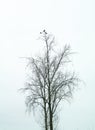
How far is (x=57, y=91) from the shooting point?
26828 mm

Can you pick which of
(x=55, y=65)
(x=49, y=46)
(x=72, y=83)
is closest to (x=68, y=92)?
(x=72, y=83)

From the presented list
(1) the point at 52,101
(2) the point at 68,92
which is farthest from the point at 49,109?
(2) the point at 68,92

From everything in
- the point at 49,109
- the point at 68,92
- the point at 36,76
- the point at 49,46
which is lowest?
the point at 49,109

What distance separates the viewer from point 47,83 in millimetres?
27031

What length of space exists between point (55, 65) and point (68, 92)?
2981mm

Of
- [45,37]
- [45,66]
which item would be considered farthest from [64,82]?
[45,37]

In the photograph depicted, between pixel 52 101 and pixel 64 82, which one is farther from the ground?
pixel 64 82

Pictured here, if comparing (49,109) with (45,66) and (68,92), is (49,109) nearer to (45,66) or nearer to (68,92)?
(68,92)

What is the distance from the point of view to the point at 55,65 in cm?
2712

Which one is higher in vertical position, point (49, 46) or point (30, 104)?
point (49, 46)

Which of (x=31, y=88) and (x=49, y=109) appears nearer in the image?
(x=49, y=109)

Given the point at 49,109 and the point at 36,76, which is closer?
the point at 49,109

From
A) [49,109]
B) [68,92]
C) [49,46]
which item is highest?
[49,46]

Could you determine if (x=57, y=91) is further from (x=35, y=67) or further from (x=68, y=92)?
(x=35, y=67)
